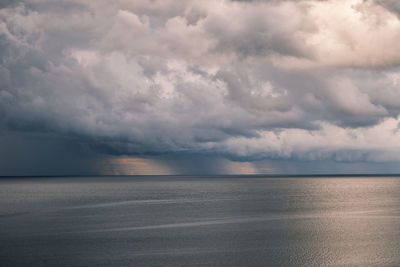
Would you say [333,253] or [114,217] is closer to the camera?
[333,253]

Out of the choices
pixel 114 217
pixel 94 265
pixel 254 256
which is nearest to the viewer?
pixel 94 265

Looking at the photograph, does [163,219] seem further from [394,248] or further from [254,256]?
[394,248]

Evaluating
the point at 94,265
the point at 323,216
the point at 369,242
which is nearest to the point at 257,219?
the point at 323,216

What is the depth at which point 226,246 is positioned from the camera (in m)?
37.1

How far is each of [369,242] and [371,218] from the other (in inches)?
844

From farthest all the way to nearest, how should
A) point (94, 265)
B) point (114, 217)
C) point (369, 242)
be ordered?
point (114, 217), point (369, 242), point (94, 265)

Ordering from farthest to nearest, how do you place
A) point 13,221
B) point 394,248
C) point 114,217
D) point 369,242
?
point 114,217
point 13,221
point 369,242
point 394,248

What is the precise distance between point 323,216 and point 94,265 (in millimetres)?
42633

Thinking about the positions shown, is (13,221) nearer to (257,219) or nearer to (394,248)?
(257,219)

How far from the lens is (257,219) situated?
191ft

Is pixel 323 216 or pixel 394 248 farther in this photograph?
pixel 323 216

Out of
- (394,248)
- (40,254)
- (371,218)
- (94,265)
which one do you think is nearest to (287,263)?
(394,248)

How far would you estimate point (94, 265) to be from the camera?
2995 cm

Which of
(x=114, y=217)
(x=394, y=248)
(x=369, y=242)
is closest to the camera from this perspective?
(x=394, y=248)
